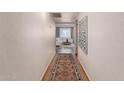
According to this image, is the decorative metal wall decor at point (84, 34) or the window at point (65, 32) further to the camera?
the window at point (65, 32)

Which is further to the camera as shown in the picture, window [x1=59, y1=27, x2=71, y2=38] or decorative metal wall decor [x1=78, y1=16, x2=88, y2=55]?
window [x1=59, y1=27, x2=71, y2=38]

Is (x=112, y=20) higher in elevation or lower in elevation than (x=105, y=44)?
higher

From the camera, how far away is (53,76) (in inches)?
114

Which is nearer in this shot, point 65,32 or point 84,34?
point 84,34
